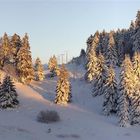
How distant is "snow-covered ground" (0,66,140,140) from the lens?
212ft

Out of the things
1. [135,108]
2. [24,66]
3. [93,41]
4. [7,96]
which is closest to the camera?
[135,108]

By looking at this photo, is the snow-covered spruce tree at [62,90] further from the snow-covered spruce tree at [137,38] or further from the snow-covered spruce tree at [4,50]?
the snow-covered spruce tree at [137,38]

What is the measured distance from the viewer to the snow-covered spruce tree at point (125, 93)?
75.4m

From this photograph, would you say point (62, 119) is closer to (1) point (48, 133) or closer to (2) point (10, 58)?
(1) point (48, 133)

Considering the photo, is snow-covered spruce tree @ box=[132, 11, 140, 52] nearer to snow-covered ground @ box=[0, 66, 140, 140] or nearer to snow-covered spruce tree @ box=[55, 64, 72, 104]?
snow-covered ground @ box=[0, 66, 140, 140]

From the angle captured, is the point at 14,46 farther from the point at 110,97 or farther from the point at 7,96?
the point at 110,97

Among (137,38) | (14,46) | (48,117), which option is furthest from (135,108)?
(14,46)

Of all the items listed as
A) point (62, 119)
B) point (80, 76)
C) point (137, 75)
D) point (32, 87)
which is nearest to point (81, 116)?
point (62, 119)

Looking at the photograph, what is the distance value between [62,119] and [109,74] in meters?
15.3

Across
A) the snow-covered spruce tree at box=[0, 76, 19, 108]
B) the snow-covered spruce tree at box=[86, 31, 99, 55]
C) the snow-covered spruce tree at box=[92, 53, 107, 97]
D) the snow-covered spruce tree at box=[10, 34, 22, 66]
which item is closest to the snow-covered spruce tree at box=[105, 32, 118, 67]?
the snow-covered spruce tree at box=[86, 31, 99, 55]

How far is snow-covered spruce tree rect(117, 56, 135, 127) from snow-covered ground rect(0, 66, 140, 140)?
2006 mm

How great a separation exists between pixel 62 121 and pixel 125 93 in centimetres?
1357

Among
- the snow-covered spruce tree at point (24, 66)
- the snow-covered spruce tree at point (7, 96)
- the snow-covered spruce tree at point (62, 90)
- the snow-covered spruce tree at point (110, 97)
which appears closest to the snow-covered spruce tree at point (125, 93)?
the snow-covered spruce tree at point (110, 97)

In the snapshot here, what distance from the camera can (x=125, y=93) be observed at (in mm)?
78312
